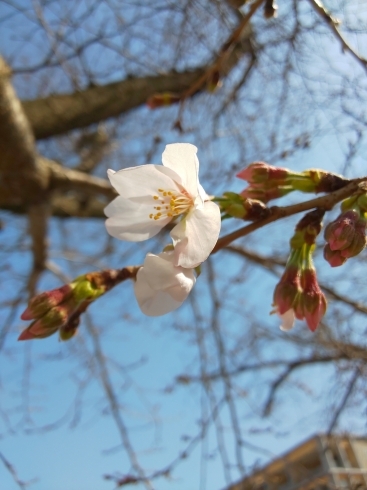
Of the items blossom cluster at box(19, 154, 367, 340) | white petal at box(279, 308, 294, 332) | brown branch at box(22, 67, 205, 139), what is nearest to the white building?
white petal at box(279, 308, 294, 332)

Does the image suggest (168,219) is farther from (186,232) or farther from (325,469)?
(325,469)

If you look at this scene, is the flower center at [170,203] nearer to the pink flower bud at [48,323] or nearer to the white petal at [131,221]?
the white petal at [131,221]

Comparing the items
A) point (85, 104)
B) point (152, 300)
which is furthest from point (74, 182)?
point (152, 300)

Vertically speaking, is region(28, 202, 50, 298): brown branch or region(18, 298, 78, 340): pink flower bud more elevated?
region(28, 202, 50, 298): brown branch

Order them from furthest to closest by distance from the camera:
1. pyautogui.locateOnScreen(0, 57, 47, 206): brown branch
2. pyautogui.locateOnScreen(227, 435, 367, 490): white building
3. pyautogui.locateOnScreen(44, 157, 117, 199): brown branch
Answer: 1. pyautogui.locateOnScreen(44, 157, 117, 199): brown branch
2. pyautogui.locateOnScreen(0, 57, 47, 206): brown branch
3. pyautogui.locateOnScreen(227, 435, 367, 490): white building

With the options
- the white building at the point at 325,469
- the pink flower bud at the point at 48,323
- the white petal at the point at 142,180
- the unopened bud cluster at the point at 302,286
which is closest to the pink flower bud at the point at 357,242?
the unopened bud cluster at the point at 302,286

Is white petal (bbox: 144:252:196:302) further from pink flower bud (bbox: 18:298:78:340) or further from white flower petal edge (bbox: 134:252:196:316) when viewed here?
pink flower bud (bbox: 18:298:78:340)

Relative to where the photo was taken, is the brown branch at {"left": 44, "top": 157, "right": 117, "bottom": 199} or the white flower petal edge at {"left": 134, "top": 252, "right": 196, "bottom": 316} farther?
the brown branch at {"left": 44, "top": 157, "right": 117, "bottom": 199}
